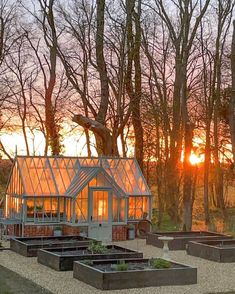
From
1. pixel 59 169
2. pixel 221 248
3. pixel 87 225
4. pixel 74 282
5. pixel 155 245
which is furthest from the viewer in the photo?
pixel 59 169

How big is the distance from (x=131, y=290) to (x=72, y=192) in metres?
10.1

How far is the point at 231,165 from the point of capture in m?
36.3

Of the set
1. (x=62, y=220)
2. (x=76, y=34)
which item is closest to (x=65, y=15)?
(x=76, y=34)

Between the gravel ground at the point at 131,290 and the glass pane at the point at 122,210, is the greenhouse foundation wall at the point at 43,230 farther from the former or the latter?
the gravel ground at the point at 131,290

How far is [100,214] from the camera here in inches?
909

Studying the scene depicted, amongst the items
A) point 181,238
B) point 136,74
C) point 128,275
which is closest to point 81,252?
point 128,275

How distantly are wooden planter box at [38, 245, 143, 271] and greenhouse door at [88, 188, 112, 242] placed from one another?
5.11m

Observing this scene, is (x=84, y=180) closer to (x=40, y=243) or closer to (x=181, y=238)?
(x=181, y=238)

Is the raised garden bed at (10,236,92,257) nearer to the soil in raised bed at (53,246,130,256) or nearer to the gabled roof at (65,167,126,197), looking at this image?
the soil in raised bed at (53,246,130,256)

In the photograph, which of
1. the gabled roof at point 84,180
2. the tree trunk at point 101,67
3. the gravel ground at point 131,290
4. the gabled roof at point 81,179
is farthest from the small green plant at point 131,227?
the tree trunk at point 101,67

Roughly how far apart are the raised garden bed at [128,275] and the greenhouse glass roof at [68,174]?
8.66 meters

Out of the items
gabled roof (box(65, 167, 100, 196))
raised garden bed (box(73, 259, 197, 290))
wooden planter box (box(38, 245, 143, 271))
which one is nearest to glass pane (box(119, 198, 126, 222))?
gabled roof (box(65, 167, 100, 196))

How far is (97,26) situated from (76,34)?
185 cm

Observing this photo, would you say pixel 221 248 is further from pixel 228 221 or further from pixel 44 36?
pixel 44 36
